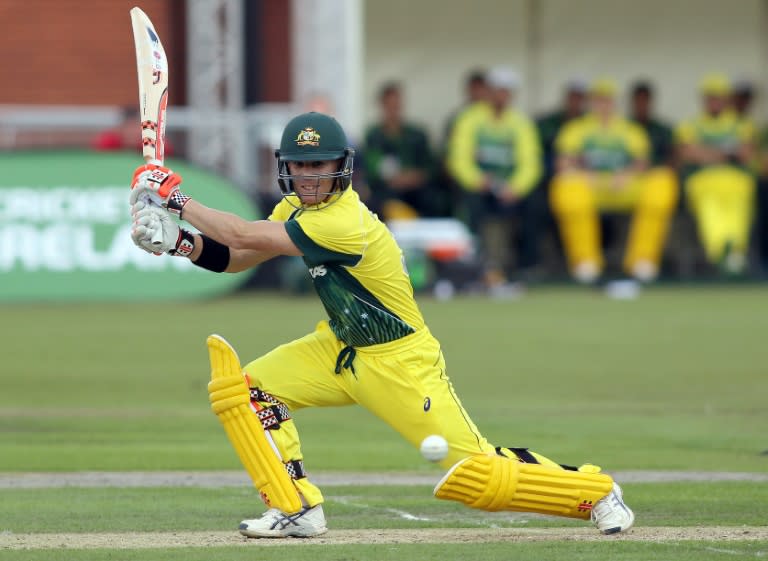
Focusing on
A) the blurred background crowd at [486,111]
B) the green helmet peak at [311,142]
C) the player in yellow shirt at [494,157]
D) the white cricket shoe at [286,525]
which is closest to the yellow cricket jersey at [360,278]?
the green helmet peak at [311,142]

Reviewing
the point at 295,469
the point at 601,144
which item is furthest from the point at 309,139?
the point at 601,144

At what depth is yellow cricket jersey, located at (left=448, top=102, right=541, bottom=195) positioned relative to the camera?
19234 millimetres

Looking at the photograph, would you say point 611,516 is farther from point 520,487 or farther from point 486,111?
point 486,111

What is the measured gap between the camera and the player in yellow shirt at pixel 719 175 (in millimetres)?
20078

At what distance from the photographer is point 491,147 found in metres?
19.3

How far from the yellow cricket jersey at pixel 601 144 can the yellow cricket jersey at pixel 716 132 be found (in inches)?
28.2

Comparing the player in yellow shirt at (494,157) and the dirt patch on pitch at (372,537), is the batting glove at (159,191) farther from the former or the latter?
the player in yellow shirt at (494,157)

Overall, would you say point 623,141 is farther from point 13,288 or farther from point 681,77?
point 13,288

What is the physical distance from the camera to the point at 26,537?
244 inches

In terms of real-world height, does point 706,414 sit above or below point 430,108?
below

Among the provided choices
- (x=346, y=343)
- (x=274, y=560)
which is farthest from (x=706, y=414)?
(x=274, y=560)

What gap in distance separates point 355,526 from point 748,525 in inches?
62.3

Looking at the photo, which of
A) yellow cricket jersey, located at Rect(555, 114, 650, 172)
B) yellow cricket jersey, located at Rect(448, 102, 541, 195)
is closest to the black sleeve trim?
yellow cricket jersey, located at Rect(448, 102, 541, 195)

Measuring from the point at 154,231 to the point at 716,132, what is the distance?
1526cm
